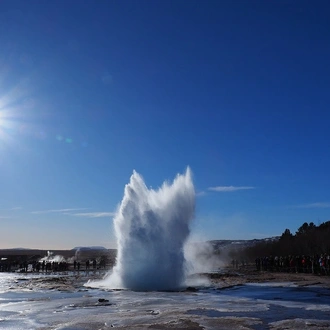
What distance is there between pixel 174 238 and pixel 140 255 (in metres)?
2.45

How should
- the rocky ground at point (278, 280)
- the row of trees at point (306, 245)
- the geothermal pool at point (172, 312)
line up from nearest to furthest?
the geothermal pool at point (172, 312)
the rocky ground at point (278, 280)
the row of trees at point (306, 245)

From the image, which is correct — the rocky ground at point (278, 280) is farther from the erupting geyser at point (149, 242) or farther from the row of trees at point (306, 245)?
the row of trees at point (306, 245)

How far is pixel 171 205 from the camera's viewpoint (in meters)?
29.4

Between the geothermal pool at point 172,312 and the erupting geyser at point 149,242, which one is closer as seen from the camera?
the geothermal pool at point 172,312

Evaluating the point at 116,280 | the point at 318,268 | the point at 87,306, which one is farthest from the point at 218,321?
the point at 318,268

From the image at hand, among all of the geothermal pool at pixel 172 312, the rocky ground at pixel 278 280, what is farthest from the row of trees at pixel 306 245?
the geothermal pool at pixel 172 312

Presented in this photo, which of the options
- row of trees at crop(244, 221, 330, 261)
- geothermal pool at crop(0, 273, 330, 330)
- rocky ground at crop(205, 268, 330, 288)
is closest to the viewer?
geothermal pool at crop(0, 273, 330, 330)

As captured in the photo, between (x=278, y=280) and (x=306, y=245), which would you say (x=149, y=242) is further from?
(x=306, y=245)

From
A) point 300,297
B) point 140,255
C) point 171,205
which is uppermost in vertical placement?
point 171,205

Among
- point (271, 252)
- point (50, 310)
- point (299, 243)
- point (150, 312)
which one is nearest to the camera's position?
point (150, 312)

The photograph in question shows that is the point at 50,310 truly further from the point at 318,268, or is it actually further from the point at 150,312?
the point at 318,268

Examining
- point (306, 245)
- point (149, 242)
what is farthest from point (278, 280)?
point (306, 245)

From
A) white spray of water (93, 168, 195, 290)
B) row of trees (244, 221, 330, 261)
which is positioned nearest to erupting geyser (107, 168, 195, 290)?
white spray of water (93, 168, 195, 290)

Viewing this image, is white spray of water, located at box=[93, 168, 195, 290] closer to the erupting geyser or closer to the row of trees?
the erupting geyser
